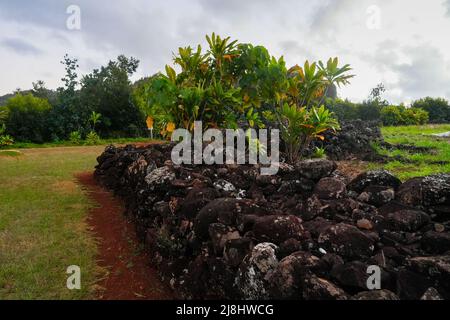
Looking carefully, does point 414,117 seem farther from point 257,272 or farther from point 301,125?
point 257,272

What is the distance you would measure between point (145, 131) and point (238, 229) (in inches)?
890

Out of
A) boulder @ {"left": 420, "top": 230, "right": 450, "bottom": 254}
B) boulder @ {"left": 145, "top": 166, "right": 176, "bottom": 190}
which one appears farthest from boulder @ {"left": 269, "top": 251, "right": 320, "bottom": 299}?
boulder @ {"left": 145, "top": 166, "right": 176, "bottom": 190}

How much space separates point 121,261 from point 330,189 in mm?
2673

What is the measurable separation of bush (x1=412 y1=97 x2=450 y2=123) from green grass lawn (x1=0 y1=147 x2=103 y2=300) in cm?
2417

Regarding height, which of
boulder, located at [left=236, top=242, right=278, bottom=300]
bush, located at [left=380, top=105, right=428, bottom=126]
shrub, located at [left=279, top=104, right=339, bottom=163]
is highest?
bush, located at [left=380, top=105, right=428, bottom=126]

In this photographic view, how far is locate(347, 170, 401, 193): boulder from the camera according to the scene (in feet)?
13.2

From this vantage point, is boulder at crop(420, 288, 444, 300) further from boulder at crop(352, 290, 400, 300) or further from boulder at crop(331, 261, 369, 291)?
boulder at crop(331, 261, 369, 291)

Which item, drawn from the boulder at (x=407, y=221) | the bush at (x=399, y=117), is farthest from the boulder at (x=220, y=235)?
the bush at (x=399, y=117)

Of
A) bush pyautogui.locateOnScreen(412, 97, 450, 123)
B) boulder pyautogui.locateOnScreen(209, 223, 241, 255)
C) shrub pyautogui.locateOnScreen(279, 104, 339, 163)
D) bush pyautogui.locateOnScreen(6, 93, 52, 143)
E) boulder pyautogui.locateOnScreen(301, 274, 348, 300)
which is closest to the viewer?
boulder pyautogui.locateOnScreen(301, 274, 348, 300)

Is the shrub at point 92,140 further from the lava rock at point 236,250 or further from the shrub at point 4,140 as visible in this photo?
the lava rock at point 236,250

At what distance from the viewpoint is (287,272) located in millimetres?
2580

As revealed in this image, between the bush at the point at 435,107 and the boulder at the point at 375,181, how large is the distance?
23375 mm

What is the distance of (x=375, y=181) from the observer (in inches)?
163

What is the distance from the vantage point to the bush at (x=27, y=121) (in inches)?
808
